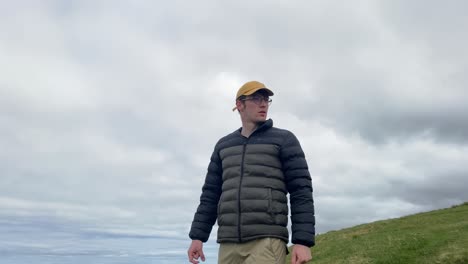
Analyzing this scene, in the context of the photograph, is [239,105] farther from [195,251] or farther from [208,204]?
[195,251]

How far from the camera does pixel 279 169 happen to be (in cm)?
796

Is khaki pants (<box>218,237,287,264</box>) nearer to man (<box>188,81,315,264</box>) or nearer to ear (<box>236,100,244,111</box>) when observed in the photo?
man (<box>188,81,315,264</box>)

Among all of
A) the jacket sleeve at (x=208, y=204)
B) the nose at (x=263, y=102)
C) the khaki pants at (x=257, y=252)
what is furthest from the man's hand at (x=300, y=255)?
the nose at (x=263, y=102)

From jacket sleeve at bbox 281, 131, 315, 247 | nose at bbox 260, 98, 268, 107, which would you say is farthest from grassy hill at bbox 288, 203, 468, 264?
nose at bbox 260, 98, 268, 107

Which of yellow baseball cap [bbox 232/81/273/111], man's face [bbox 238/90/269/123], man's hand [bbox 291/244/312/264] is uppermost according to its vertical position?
yellow baseball cap [bbox 232/81/273/111]

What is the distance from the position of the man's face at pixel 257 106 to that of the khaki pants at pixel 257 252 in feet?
6.59

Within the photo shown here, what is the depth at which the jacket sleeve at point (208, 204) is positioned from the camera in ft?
28.5

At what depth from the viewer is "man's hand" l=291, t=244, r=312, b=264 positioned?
290 inches

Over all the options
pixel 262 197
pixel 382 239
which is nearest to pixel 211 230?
pixel 262 197

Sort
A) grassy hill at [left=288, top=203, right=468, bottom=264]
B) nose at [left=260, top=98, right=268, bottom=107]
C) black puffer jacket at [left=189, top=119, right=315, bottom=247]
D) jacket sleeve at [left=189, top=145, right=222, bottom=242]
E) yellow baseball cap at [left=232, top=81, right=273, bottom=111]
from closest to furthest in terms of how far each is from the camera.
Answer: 1. black puffer jacket at [left=189, top=119, right=315, bottom=247]
2. yellow baseball cap at [left=232, top=81, right=273, bottom=111]
3. nose at [left=260, top=98, right=268, bottom=107]
4. jacket sleeve at [left=189, top=145, right=222, bottom=242]
5. grassy hill at [left=288, top=203, right=468, bottom=264]

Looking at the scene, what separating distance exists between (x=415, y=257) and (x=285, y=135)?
17034 millimetres

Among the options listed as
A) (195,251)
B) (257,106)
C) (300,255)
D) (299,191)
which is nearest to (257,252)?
(300,255)

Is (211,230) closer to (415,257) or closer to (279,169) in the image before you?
(279,169)

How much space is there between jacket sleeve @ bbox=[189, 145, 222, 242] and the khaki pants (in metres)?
0.85
